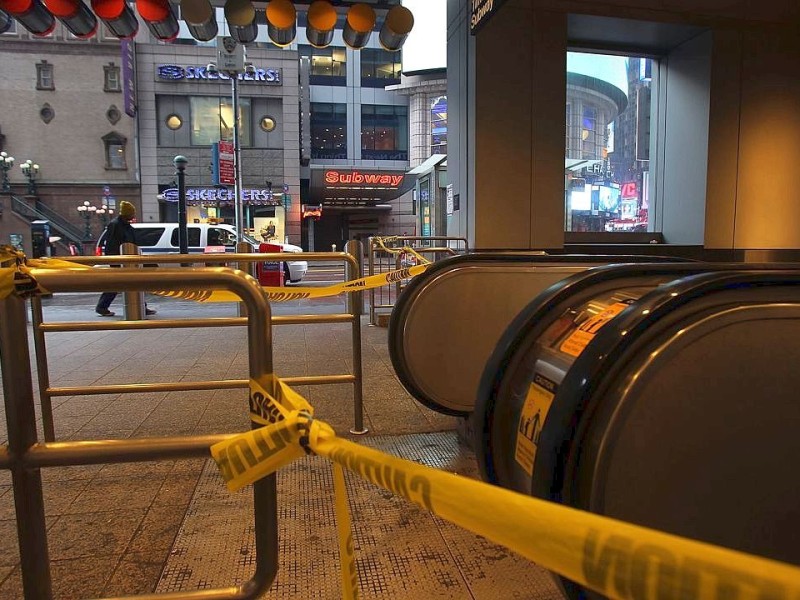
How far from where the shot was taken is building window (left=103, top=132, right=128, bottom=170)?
3159cm

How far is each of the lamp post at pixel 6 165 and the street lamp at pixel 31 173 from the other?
61 centimetres

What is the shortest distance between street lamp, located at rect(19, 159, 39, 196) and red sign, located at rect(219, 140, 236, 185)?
1985cm

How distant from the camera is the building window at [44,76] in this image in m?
31.5

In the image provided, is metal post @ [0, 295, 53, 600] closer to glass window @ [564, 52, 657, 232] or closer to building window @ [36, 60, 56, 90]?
glass window @ [564, 52, 657, 232]

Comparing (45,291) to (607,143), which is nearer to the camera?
(45,291)

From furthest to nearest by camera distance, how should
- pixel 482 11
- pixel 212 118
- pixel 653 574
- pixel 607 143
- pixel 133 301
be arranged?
1. pixel 212 118
2. pixel 607 143
3. pixel 133 301
4. pixel 482 11
5. pixel 653 574

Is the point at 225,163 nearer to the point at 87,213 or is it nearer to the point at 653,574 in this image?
the point at 87,213

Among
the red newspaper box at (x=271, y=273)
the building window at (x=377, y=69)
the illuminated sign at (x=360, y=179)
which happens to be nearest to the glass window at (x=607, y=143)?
the red newspaper box at (x=271, y=273)

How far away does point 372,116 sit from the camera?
39.2 meters

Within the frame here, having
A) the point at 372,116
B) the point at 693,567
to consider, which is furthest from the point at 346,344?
the point at 372,116

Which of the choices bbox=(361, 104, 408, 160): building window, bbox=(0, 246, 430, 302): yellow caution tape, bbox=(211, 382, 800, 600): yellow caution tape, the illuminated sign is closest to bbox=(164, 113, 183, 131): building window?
the illuminated sign

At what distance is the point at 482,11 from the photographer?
638 cm

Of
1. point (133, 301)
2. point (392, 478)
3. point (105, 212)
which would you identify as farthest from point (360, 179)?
point (392, 478)

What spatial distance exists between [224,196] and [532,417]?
32.2 m
